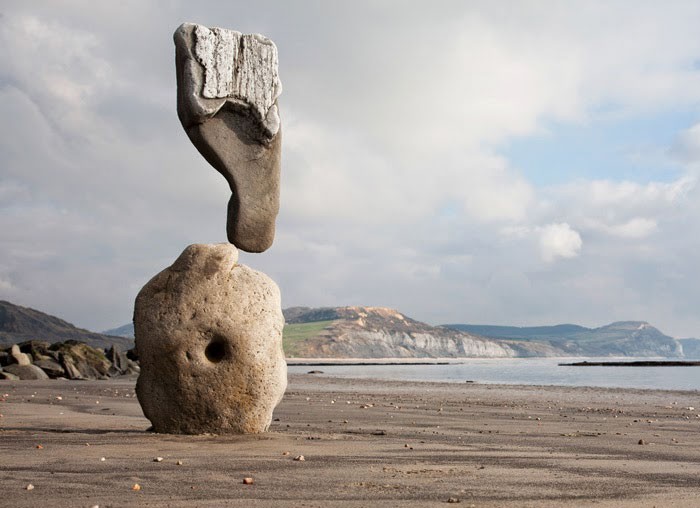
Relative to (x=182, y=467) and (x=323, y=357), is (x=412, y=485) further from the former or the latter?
(x=323, y=357)

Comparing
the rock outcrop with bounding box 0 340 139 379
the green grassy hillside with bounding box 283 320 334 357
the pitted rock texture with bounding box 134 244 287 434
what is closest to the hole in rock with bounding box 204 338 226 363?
the pitted rock texture with bounding box 134 244 287 434

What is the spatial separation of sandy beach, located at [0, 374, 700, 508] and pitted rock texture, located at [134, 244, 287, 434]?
429 mm

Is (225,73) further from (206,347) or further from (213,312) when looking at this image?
(206,347)

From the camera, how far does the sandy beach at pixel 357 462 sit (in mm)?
6508

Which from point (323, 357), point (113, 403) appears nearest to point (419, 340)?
point (323, 357)

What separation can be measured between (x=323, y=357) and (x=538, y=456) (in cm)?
14682

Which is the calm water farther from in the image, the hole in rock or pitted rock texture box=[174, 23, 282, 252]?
the hole in rock

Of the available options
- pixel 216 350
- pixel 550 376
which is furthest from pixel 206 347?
pixel 550 376

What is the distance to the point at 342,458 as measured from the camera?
8719 mm

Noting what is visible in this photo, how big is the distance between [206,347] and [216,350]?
0.22m

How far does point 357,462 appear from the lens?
8.42m

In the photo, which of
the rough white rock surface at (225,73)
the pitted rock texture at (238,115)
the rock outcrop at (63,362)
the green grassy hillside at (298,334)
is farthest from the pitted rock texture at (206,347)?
the green grassy hillside at (298,334)

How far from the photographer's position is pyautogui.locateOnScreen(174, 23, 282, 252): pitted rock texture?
38.4 feet

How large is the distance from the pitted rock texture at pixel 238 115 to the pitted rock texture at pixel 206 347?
134 centimetres
